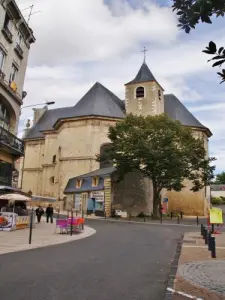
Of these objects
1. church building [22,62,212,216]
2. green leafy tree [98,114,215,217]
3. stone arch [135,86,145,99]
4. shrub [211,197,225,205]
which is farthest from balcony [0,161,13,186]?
shrub [211,197,225,205]

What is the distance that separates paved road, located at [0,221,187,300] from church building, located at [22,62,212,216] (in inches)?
961

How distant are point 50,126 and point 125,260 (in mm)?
48070

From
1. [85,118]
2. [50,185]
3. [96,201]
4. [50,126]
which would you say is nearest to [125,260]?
[96,201]

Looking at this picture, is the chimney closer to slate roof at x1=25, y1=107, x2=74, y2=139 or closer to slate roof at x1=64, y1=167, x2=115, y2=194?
slate roof at x1=25, y1=107, x2=74, y2=139

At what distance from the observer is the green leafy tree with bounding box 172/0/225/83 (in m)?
3.36

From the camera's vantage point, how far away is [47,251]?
10430 mm

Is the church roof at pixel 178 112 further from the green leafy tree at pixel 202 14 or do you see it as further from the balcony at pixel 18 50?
the green leafy tree at pixel 202 14

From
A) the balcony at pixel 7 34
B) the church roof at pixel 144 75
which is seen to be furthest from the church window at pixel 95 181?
the balcony at pixel 7 34

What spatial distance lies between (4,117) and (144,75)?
29942 mm

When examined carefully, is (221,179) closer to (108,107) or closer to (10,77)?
(108,107)

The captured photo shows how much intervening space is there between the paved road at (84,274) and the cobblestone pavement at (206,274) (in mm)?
516

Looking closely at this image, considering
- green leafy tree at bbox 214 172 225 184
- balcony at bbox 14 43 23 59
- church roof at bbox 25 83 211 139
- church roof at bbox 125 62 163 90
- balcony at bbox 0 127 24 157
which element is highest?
church roof at bbox 125 62 163 90

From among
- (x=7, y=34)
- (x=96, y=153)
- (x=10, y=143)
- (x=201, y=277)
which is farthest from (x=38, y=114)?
(x=201, y=277)

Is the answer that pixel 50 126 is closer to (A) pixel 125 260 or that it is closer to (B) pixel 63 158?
(B) pixel 63 158
